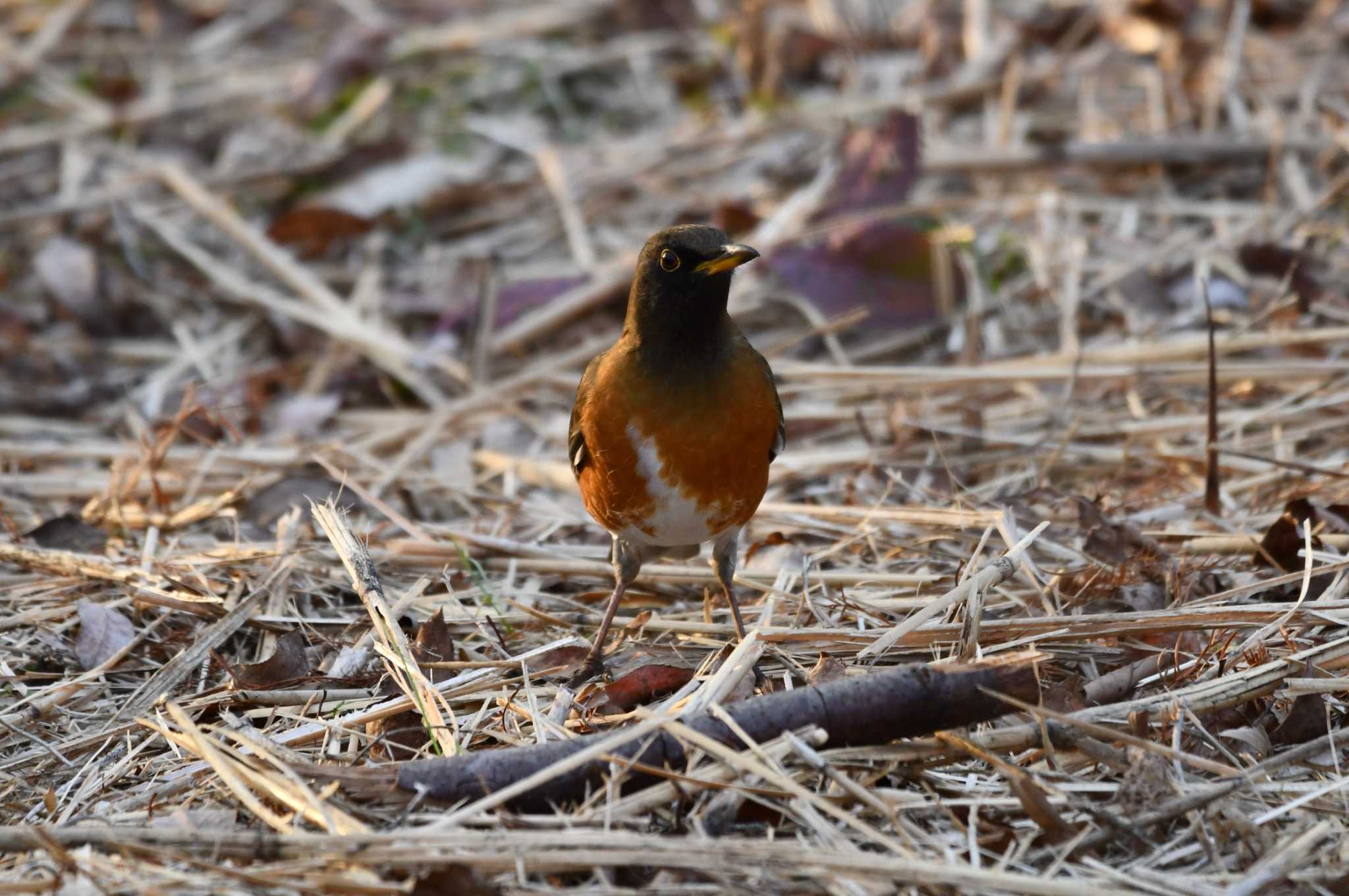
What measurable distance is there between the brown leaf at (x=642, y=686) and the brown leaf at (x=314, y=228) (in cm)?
433

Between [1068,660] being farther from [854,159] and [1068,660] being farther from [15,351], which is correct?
[15,351]

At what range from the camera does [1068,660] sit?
3.60 m

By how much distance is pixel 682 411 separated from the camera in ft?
12.7

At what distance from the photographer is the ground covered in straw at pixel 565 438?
9.64ft

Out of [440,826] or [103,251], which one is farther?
[103,251]

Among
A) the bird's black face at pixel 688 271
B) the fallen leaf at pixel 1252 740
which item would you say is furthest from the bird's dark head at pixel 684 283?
the fallen leaf at pixel 1252 740

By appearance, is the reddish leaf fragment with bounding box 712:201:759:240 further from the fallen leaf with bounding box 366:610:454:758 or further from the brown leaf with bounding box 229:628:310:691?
the brown leaf with bounding box 229:628:310:691

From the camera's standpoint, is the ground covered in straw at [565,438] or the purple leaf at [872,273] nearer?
the ground covered in straw at [565,438]

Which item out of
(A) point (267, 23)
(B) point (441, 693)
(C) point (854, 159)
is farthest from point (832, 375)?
(A) point (267, 23)

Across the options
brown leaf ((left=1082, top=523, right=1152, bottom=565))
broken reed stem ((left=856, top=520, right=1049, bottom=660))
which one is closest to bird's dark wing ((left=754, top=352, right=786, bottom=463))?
broken reed stem ((left=856, top=520, right=1049, bottom=660))

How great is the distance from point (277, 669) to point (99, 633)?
60 cm

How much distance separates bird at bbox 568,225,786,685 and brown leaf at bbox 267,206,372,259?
360 cm

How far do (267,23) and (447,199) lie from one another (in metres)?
3.07

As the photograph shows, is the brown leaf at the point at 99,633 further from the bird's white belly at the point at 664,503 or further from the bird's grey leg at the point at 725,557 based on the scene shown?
the bird's grey leg at the point at 725,557
